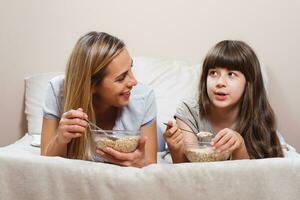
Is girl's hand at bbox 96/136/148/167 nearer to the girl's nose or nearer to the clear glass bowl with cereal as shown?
the clear glass bowl with cereal

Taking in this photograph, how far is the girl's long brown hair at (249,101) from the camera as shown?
4.15 ft

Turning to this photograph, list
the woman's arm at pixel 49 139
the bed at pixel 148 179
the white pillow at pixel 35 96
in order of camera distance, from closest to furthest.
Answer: the bed at pixel 148 179, the woman's arm at pixel 49 139, the white pillow at pixel 35 96

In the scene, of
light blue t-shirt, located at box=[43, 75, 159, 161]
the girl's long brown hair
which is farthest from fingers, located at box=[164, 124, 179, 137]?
the girl's long brown hair

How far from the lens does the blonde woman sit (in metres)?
0.91

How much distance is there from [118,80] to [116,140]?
261 millimetres

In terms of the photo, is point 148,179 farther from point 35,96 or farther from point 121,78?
point 35,96

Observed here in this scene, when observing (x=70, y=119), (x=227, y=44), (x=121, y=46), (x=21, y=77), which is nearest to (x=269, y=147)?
(x=227, y=44)

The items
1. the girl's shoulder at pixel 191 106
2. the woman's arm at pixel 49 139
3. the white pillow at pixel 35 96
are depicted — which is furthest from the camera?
the white pillow at pixel 35 96

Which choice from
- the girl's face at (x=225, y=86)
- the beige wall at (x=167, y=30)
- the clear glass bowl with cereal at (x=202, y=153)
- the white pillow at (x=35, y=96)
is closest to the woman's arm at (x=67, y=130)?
the clear glass bowl with cereal at (x=202, y=153)

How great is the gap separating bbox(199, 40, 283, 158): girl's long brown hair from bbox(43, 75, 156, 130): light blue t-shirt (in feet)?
0.73

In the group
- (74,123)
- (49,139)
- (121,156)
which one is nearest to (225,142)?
(121,156)

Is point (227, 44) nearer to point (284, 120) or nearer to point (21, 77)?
point (284, 120)

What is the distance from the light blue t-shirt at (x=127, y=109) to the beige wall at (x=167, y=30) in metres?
0.67

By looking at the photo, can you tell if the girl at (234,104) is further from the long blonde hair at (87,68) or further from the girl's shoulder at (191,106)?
the long blonde hair at (87,68)
